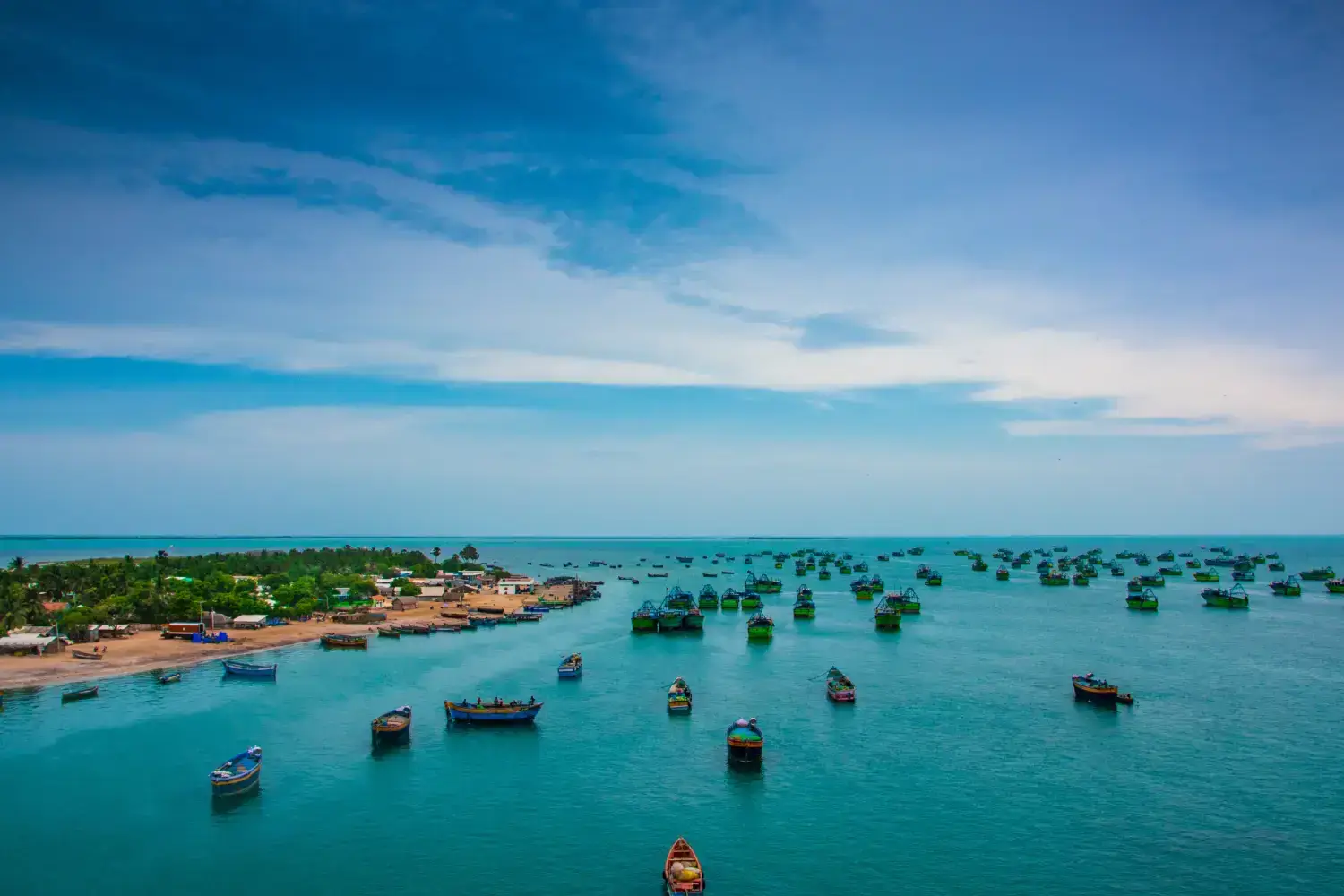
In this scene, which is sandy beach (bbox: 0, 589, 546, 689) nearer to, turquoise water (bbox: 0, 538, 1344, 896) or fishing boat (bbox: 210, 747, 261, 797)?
turquoise water (bbox: 0, 538, 1344, 896)

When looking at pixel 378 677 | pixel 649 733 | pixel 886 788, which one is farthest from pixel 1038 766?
pixel 378 677

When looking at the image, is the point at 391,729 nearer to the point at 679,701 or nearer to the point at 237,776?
the point at 237,776

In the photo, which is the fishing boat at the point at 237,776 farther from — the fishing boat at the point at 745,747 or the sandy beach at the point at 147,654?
the sandy beach at the point at 147,654

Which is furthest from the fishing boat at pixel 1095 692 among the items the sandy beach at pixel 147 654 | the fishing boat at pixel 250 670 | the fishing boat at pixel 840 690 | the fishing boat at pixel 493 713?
the sandy beach at pixel 147 654

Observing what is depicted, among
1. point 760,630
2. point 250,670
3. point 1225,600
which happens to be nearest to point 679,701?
point 760,630

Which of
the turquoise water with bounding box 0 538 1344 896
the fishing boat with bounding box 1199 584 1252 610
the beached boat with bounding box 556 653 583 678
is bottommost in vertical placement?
the turquoise water with bounding box 0 538 1344 896

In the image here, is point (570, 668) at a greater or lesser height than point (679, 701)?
lesser

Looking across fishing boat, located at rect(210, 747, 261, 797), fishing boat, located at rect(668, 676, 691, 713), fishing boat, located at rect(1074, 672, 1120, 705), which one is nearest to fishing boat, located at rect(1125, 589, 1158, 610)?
fishing boat, located at rect(1074, 672, 1120, 705)
